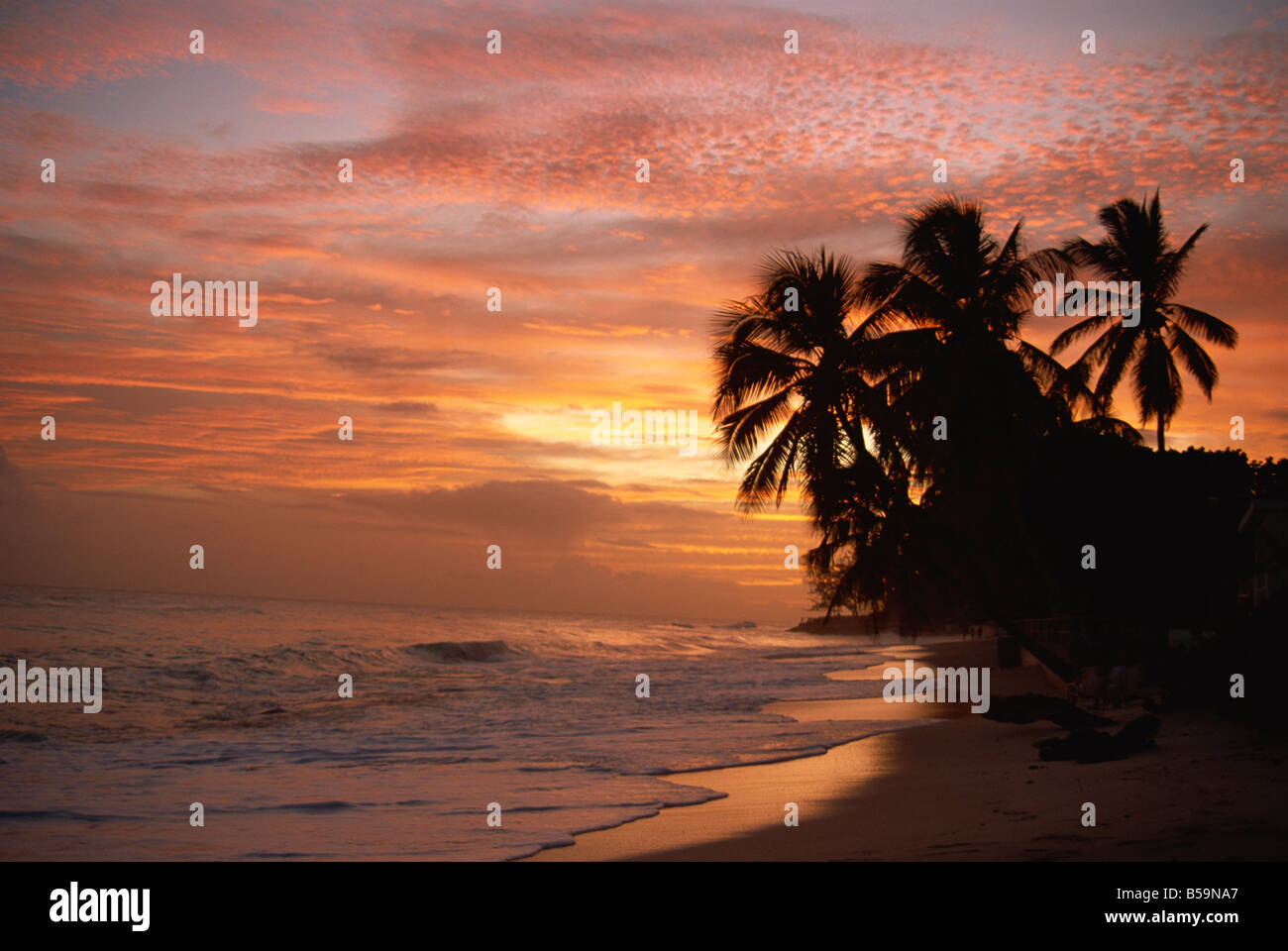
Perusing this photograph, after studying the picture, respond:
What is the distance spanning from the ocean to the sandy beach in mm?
794

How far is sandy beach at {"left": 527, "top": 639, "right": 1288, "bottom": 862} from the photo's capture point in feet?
21.3

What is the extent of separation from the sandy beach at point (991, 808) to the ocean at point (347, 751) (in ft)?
2.60

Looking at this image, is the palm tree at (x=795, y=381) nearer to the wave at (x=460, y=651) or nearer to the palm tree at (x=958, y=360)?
the palm tree at (x=958, y=360)

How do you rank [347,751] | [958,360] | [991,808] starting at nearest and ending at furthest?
1. [991,808]
2. [347,751]
3. [958,360]

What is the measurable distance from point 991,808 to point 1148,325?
2181 centimetres

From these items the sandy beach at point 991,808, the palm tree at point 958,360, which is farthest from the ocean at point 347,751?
the palm tree at point 958,360

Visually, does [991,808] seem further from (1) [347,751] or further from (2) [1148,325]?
(2) [1148,325]

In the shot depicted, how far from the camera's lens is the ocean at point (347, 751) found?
8539mm

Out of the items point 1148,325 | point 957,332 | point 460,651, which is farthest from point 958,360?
point 460,651

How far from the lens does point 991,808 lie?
324 inches

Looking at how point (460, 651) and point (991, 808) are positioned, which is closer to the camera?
point (991, 808)
